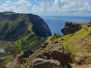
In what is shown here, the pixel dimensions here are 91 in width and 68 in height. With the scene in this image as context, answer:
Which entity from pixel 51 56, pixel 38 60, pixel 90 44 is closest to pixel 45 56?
pixel 51 56

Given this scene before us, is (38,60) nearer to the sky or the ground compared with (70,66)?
nearer to the sky

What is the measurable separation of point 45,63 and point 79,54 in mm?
20850

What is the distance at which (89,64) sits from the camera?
5841 cm

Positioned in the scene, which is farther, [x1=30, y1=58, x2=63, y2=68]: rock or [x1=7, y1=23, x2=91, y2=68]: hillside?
[x1=7, y1=23, x2=91, y2=68]: hillside

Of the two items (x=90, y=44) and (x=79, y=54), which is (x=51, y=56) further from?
(x=90, y=44)

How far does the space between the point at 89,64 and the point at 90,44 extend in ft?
52.0

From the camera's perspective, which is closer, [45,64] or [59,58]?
[45,64]

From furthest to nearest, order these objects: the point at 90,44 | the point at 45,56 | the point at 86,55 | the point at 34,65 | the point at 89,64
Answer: the point at 90,44 < the point at 86,55 < the point at 89,64 < the point at 45,56 < the point at 34,65

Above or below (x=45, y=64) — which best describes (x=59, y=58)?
below

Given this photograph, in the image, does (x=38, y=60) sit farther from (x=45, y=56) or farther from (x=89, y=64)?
(x=89, y=64)

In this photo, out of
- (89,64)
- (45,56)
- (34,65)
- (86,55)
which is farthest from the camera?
(86,55)

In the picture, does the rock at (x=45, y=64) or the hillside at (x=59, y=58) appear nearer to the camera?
the rock at (x=45, y=64)

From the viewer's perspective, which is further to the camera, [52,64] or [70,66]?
[70,66]

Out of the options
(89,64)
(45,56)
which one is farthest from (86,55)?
(45,56)
